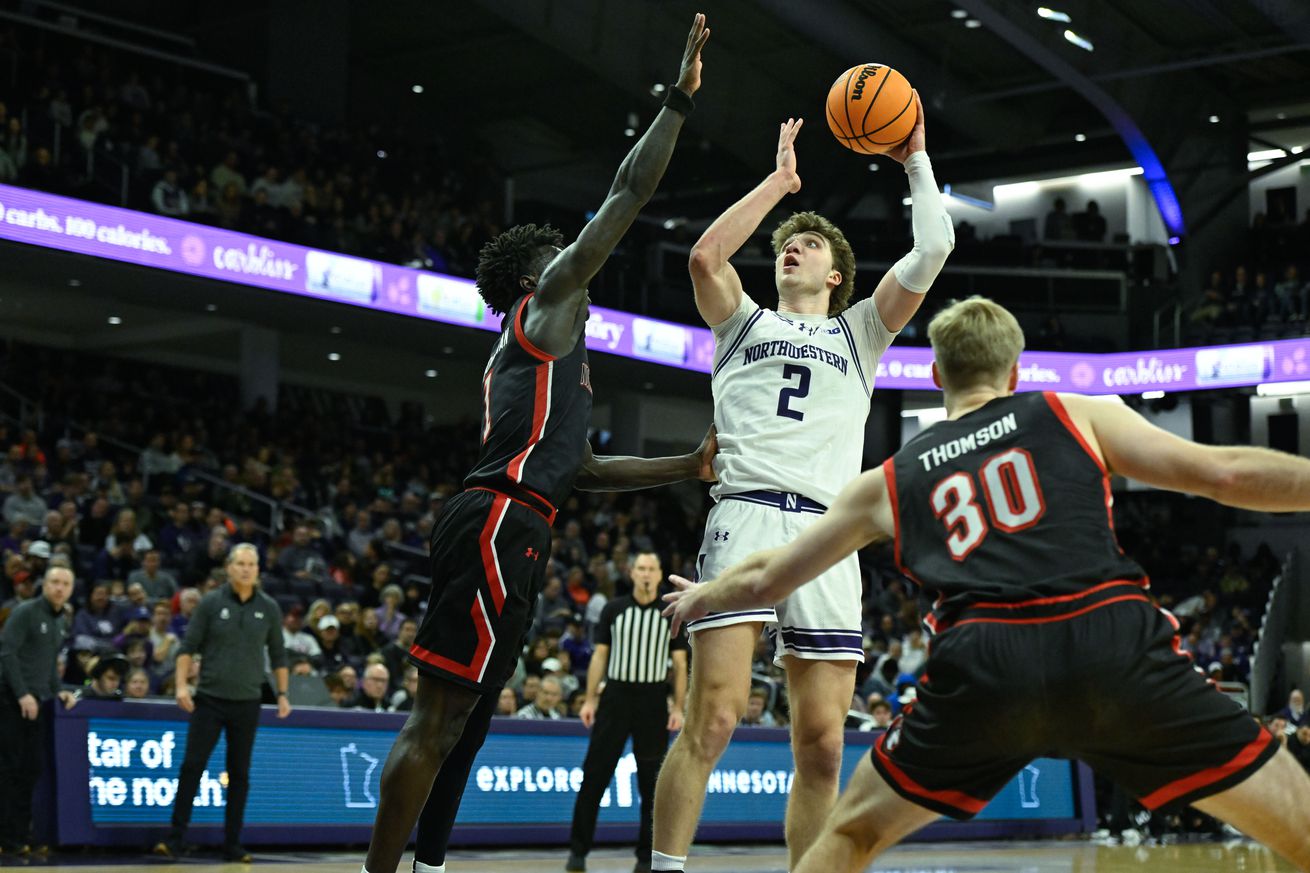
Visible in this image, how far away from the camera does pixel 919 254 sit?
551 cm

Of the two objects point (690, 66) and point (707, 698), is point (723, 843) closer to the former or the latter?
point (707, 698)

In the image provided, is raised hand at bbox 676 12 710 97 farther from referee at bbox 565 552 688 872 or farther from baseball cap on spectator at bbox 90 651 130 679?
baseball cap on spectator at bbox 90 651 130 679

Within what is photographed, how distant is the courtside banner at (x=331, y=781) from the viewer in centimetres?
1006

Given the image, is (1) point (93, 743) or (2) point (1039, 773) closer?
(1) point (93, 743)

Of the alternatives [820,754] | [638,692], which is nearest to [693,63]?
[820,754]

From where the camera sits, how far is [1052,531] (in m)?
3.48

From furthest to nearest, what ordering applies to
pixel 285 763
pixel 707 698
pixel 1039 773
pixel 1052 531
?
pixel 1039 773
pixel 285 763
pixel 707 698
pixel 1052 531

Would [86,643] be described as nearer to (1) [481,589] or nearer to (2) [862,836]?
(1) [481,589]

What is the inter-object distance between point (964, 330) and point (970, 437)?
0.32m

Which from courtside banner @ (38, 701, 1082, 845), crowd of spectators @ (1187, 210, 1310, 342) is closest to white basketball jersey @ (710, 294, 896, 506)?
courtside banner @ (38, 701, 1082, 845)

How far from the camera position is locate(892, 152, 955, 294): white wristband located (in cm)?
547

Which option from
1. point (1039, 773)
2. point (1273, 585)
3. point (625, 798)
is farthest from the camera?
point (1273, 585)

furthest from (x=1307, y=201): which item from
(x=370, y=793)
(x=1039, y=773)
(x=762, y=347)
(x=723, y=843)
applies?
(x=762, y=347)

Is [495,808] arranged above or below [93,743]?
below
